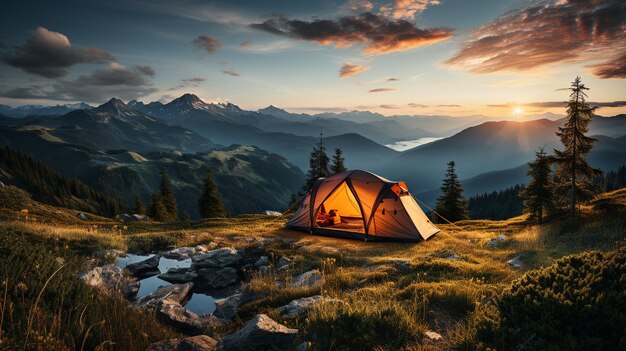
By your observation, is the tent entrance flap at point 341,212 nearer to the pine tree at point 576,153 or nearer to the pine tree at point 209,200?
the pine tree at point 576,153

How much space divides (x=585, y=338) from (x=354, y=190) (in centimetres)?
1684

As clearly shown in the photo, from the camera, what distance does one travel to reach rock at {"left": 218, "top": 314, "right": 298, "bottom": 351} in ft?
16.1

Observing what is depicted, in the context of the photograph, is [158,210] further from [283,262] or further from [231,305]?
[231,305]

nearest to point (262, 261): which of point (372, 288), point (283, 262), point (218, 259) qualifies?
point (283, 262)

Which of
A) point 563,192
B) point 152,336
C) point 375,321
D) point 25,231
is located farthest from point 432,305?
point 563,192

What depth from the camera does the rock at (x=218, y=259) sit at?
12.0 m

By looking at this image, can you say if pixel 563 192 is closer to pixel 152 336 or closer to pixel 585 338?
pixel 585 338

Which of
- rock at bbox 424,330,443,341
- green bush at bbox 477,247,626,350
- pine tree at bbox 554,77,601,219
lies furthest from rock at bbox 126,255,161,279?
pine tree at bbox 554,77,601,219

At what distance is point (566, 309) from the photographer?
175 inches

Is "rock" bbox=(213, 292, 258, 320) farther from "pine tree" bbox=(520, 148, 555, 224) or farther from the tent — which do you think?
"pine tree" bbox=(520, 148, 555, 224)

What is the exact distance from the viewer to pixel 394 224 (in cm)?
2012

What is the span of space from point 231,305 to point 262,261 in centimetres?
489

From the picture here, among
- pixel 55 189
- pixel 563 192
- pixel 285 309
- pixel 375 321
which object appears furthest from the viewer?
pixel 55 189

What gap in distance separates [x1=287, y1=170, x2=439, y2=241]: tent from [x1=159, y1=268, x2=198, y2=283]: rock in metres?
11.6
